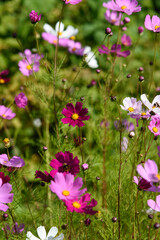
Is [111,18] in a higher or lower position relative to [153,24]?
lower

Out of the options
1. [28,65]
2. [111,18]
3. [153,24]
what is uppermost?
[153,24]

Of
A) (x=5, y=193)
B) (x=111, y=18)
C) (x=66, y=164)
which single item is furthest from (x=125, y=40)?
(x=5, y=193)

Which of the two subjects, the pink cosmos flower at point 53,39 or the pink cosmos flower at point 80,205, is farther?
the pink cosmos flower at point 53,39

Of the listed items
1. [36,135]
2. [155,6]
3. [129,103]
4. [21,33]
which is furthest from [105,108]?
[155,6]

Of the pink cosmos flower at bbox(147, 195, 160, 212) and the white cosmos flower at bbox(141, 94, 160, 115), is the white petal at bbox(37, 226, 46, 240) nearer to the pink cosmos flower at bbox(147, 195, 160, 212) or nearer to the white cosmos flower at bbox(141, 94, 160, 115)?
the pink cosmos flower at bbox(147, 195, 160, 212)

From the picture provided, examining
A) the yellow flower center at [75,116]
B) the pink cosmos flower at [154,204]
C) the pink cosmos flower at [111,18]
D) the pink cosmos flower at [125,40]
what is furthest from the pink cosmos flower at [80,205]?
the pink cosmos flower at [125,40]

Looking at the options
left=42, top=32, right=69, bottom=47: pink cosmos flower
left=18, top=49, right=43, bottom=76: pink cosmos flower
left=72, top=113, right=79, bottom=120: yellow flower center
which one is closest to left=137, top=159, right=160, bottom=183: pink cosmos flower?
left=72, top=113, right=79, bottom=120: yellow flower center

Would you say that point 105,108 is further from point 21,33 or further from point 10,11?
point 10,11

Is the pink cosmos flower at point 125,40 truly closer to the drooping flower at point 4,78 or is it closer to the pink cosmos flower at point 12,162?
the drooping flower at point 4,78

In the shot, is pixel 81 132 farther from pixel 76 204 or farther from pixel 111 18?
pixel 111 18
